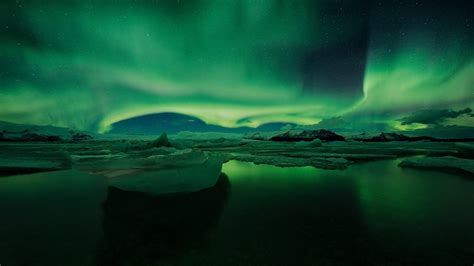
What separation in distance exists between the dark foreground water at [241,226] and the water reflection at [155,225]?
0.01m

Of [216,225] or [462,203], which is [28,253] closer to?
[216,225]

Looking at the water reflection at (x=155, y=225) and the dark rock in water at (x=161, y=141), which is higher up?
the dark rock in water at (x=161, y=141)

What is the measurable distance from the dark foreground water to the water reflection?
0.04ft

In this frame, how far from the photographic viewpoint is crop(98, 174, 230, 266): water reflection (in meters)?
2.41

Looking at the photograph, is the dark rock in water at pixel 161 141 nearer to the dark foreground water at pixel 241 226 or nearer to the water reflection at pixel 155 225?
the dark foreground water at pixel 241 226

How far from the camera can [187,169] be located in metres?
5.43

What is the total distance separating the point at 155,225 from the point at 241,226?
53.1 inches

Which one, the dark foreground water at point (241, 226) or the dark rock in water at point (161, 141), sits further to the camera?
the dark rock in water at point (161, 141)

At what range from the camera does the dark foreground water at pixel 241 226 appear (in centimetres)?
236

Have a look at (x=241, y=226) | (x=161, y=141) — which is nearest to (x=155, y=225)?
(x=241, y=226)

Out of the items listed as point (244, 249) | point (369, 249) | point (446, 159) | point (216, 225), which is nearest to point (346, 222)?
point (369, 249)

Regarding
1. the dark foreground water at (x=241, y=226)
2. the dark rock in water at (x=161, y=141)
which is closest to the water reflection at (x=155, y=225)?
the dark foreground water at (x=241, y=226)

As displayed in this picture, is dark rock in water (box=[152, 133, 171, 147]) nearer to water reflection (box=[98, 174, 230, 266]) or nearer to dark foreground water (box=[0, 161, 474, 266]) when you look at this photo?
dark foreground water (box=[0, 161, 474, 266])

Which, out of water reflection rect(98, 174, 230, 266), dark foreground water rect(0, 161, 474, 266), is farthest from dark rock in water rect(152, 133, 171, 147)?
water reflection rect(98, 174, 230, 266)
